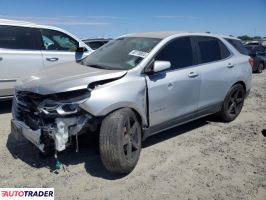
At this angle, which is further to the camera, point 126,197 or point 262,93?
point 262,93

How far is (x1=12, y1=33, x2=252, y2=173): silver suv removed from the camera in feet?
12.2

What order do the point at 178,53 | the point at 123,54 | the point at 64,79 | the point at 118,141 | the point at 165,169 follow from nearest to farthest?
the point at 118,141 < the point at 64,79 < the point at 165,169 < the point at 123,54 < the point at 178,53

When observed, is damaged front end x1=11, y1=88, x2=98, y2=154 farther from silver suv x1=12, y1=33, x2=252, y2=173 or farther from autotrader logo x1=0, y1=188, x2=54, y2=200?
autotrader logo x1=0, y1=188, x2=54, y2=200

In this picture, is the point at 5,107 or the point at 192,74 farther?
the point at 5,107

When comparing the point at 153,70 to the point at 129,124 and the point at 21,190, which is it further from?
the point at 21,190

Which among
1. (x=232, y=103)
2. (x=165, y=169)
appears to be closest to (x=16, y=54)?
(x=165, y=169)

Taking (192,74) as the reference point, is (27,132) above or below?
below

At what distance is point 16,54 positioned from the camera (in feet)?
21.4

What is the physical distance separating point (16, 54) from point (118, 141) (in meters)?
3.74

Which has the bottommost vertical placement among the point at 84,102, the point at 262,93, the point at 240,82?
the point at 262,93

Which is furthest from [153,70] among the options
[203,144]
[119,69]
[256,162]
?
[256,162]

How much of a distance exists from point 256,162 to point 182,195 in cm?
148

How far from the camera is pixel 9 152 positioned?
462 cm

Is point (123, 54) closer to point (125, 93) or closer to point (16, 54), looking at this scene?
point (125, 93)
